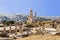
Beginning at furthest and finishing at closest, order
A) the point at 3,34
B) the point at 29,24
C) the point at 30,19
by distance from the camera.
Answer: the point at 30,19 → the point at 29,24 → the point at 3,34

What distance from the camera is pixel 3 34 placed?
31.3 m

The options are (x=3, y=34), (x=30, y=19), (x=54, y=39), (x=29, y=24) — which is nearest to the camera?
(x=54, y=39)

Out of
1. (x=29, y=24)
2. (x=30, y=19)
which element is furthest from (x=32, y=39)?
(x=30, y=19)

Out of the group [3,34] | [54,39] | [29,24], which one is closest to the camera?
[54,39]

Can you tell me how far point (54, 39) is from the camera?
2172cm

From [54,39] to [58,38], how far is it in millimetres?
640

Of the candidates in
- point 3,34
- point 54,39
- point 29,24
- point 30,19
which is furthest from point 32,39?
point 30,19

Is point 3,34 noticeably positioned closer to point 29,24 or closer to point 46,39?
point 46,39

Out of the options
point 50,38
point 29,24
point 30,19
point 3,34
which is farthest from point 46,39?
point 30,19

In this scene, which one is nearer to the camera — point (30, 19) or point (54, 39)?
point (54, 39)

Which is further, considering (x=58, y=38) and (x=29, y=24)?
(x=29, y=24)

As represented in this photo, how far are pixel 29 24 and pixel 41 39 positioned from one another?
2524 cm

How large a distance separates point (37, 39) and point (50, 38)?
4.34 feet

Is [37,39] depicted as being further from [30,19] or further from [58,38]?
[30,19]
